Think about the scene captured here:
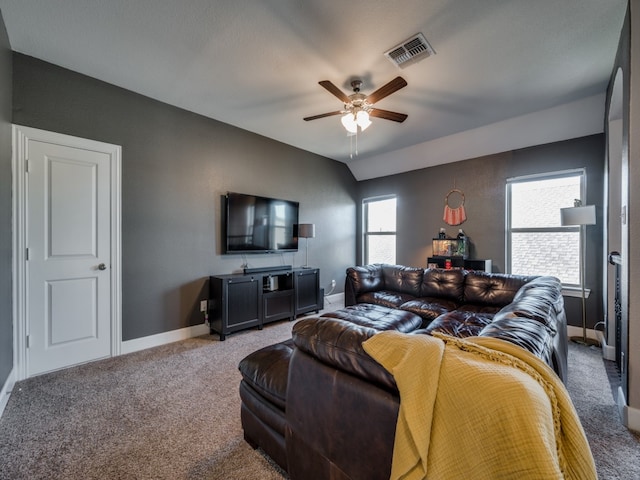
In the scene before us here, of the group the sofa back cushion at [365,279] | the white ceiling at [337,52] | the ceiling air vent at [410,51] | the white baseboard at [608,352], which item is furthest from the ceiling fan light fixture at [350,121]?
the white baseboard at [608,352]

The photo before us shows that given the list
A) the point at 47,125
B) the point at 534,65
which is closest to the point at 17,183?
the point at 47,125

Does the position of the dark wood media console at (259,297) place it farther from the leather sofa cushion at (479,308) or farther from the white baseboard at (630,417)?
the white baseboard at (630,417)

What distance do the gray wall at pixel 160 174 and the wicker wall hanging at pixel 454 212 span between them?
2929 millimetres

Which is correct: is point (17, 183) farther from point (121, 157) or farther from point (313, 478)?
point (313, 478)

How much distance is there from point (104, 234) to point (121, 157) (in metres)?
0.85

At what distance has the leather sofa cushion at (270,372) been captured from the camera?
142cm

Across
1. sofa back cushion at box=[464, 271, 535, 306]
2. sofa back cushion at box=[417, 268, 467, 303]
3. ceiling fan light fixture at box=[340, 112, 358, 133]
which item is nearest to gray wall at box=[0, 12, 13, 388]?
ceiling fan light fixture at box=[340, 112, 358, 133]

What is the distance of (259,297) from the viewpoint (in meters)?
3.81

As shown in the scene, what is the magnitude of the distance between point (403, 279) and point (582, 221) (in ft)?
6.87

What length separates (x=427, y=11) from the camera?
6.49 ft

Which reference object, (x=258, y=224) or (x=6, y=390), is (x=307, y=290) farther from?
(x=6, y=390)

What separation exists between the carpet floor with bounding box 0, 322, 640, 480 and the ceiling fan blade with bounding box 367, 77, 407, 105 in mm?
2846

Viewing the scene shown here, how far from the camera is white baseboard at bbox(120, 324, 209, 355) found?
3.04 m

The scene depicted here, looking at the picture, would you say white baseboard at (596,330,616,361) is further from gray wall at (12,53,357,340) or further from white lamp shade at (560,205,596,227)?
gray wall at (12,53,357,340)
